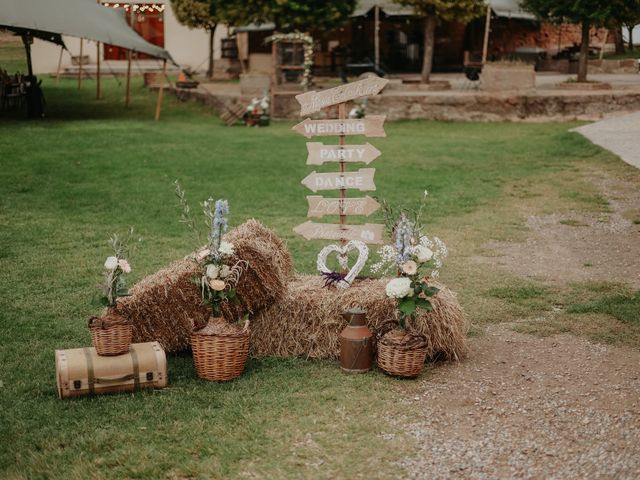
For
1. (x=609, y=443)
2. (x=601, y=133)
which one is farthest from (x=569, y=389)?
(x=601, y=133)

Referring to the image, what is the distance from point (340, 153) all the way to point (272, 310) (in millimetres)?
1252

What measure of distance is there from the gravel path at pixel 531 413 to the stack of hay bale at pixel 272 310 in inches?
12.5

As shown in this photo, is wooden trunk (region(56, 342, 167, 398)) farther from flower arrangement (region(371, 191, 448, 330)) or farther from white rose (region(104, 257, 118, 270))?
flower arrangement (region(371, 191, 448, 330))

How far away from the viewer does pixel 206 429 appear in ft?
15.0

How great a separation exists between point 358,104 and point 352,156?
44.6 ft

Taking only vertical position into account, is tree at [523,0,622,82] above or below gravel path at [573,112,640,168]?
above

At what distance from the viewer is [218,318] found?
5.35m

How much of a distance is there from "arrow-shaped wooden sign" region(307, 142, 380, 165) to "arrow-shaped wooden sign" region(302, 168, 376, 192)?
0.30ft

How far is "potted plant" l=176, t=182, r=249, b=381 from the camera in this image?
520 centimetres

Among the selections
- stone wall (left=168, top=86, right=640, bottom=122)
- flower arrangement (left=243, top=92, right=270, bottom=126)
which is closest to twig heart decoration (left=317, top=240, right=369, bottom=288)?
flower arrangement (left=243, top=92, right=270, bottom=126)

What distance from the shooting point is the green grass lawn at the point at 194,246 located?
435 centimetres

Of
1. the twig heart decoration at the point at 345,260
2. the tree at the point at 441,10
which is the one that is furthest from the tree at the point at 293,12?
the twig heart decoration at the point at 345,260

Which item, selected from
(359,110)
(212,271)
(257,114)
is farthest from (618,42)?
(212,271)

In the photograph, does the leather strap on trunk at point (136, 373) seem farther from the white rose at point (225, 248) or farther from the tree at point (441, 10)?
the tree at point (441, 10)
